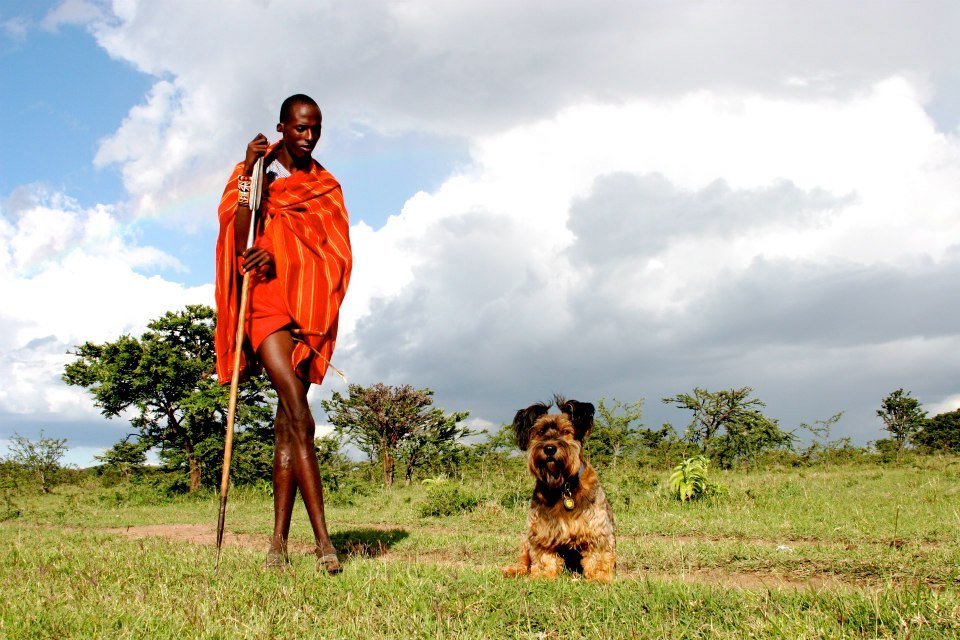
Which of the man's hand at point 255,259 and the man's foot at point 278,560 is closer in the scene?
the man's foot at point 278,560

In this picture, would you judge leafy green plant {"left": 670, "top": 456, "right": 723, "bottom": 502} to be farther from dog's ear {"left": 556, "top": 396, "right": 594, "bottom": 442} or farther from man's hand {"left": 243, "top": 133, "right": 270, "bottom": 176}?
man's hand {"left": 243, "top": 133, "right": 270, "bottom": 176}

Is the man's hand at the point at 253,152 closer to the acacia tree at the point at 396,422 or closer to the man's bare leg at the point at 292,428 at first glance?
the man's bare leg at the point at 292,428

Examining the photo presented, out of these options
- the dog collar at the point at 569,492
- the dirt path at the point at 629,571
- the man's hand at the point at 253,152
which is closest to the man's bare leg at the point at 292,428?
the dirt path at the point at 629,571

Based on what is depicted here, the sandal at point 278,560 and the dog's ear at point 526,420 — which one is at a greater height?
the dog's ear at point 526,420

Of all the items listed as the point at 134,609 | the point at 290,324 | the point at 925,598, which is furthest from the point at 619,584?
the point at 290,324

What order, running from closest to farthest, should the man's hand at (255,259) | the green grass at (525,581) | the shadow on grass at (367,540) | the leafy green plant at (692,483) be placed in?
1. the green grass at (525,581)
2. the man's hand at (255,259)
3. the shadow on grass at (367,540)
4. the leafy green plant at (692,483)

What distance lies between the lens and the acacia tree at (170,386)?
17141 mm

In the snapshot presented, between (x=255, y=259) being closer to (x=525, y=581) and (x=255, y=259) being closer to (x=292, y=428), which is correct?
(x=292, y=428)

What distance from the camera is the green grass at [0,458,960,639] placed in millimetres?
3154

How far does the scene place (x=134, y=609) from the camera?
3605 mm

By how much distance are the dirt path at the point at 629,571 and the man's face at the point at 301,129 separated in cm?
315

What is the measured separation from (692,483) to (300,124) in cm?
743

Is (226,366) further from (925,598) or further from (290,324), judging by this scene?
(925,598)

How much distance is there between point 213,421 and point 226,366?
13040mm
